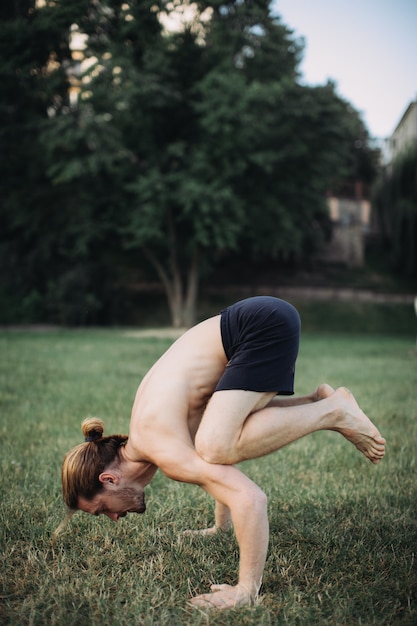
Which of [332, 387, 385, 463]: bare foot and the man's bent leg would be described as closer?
the man's bent leg

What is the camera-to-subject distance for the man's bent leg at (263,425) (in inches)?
113

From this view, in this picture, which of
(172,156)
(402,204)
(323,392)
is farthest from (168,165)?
(323,392)

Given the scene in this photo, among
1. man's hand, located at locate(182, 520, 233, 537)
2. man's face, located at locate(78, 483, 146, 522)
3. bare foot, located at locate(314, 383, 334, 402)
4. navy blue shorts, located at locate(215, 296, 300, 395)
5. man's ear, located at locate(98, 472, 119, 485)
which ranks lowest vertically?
man's hand, located at locate(182, 520, 233, 537)

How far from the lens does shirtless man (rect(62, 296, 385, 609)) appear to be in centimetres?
279

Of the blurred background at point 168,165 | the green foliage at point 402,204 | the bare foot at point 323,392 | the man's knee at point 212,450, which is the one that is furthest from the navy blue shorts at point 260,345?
the green foliage at point 402,204

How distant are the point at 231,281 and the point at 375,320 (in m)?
8.39

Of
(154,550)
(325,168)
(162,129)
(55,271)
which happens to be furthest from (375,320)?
(154,550)

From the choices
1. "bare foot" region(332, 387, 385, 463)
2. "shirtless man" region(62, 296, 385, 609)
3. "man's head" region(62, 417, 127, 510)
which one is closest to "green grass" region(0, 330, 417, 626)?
"shirtless man" region(62, 296, 385, 609)

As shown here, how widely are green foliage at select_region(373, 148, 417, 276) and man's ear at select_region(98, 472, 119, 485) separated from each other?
28521 millimetres

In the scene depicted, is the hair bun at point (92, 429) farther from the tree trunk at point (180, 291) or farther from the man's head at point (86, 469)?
the tree trunk at point (180, 291)

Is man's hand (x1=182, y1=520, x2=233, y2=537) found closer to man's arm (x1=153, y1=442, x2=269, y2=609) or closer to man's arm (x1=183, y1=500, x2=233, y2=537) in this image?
man's arm (x1=183, y1=500, x2=233, y2=537)

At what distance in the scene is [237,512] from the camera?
9.04 feet

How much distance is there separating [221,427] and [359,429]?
81 centimetres

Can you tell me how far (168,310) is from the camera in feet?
95.5
